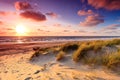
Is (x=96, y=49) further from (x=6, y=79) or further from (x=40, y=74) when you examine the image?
(x=6, y=79)

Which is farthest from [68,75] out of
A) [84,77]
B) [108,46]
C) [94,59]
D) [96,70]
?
[108,46]

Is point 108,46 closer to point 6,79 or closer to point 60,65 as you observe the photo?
point 60,65

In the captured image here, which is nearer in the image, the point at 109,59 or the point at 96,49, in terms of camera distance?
the point at 109,59

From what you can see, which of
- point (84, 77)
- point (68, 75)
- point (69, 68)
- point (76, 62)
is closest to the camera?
point (84, 77)

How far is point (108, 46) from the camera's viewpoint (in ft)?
25.5

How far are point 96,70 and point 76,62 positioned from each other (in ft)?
4.22

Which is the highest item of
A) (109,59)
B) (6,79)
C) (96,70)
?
(109,59)

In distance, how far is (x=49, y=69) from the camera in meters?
6.95

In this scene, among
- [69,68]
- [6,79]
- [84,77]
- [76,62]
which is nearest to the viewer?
[84,77]

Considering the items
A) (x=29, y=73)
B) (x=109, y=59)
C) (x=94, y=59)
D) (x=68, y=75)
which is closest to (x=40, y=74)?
(x=29, y=73)

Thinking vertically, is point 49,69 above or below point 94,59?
below

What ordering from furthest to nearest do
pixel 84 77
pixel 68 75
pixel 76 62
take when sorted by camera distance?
pixel 76 62 → pixel 68 75 → pixel 84 77

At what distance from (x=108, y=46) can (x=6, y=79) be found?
5021 millimetres

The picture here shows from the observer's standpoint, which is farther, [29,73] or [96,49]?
[96,49]
